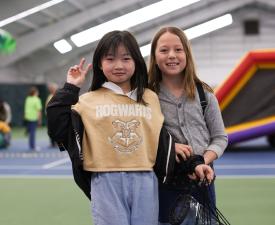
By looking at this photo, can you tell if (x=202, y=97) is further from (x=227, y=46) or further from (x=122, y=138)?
(x=227, y=46)

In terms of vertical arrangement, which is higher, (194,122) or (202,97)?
(202,97)

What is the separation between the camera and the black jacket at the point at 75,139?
2.17 metres

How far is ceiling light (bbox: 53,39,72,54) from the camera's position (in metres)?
23.8

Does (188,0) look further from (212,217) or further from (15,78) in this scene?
(212,217)

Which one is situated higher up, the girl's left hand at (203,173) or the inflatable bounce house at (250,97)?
the inflatable bounce house at (250,97)

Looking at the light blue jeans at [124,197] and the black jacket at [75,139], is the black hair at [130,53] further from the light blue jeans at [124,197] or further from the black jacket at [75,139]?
the light blue jeans at [124,197]

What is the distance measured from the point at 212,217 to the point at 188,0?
2318cm

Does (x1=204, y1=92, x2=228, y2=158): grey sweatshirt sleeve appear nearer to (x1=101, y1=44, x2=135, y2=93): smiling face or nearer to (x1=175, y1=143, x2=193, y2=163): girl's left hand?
(x1=175, y1=143, x2=193, y2=163): girl's left hand

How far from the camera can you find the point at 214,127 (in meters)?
2.42

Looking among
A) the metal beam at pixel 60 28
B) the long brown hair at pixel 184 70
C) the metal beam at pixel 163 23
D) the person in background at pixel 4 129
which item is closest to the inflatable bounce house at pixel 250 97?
the person in background at pixel 4 129

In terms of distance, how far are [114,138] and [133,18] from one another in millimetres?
22165

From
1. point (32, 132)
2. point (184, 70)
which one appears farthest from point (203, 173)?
point (32, 132)

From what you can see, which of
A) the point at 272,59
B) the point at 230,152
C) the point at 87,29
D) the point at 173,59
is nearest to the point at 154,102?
the point at 173,59

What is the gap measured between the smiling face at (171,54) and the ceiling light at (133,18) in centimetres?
2083
